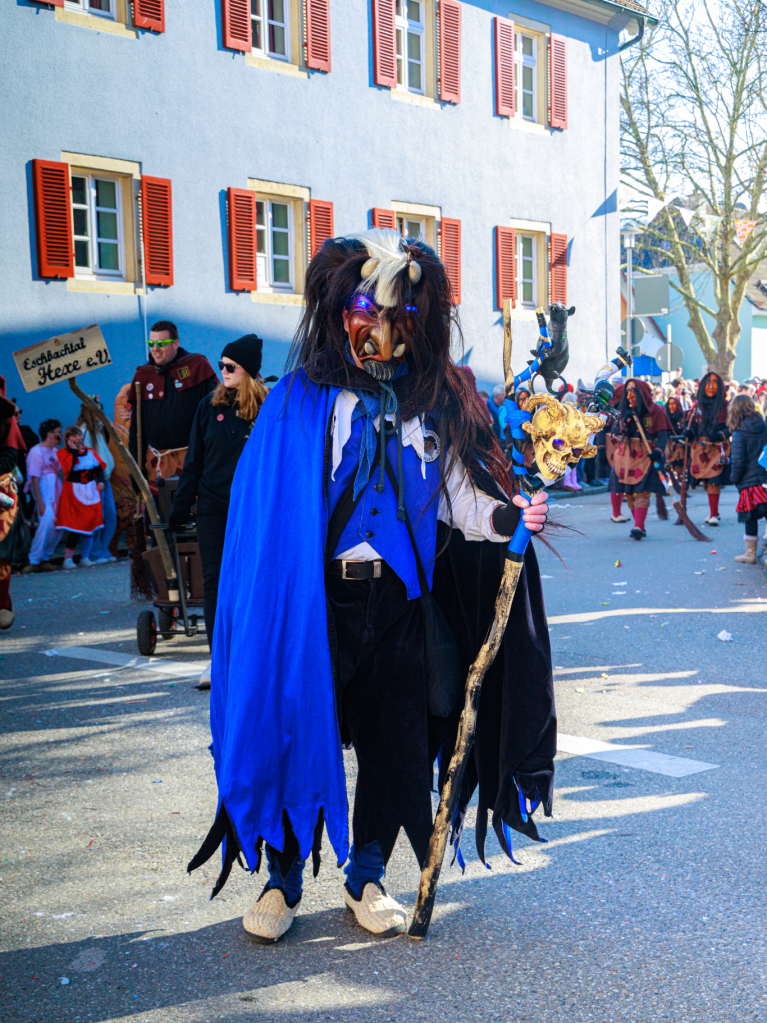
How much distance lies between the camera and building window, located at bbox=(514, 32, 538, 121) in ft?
69.6

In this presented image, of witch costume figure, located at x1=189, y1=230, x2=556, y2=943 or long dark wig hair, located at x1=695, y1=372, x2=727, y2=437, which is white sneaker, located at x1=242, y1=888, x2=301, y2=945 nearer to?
witch costume figure, located at x1=189, y1=230, x2=556, y2=943

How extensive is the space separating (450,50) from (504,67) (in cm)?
166

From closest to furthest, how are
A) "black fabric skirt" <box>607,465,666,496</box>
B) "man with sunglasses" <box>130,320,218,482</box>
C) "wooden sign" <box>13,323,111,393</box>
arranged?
"man with sunglasses" <box>130,320,218,482</box> < "wooden sign" <box>13,323,111,393</box> < "black fabric skirt" <box>607,465,666,496</box>

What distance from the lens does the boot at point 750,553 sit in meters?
11.0

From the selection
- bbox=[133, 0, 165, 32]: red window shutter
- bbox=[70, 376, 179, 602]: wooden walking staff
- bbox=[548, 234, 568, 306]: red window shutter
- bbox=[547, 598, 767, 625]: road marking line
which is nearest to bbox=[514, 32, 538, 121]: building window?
bbox=[548, 234, 568, 306]: red window shutter

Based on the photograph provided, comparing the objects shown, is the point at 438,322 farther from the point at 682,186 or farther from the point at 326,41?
the point at 682,186

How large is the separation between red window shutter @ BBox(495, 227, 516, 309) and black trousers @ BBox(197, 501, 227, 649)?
50.4 ft

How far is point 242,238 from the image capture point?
16.0 m

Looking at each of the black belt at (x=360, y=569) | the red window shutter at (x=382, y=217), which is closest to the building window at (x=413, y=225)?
the red window shutter at (x=382, y=217)

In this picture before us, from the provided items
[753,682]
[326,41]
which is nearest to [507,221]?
[326,41]

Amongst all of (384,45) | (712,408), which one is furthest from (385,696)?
(384,45)

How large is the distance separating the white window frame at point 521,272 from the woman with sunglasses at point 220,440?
1593 cm

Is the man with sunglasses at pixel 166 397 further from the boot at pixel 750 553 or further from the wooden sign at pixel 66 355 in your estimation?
the boot at pixel 750 553

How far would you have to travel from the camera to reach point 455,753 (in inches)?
→ 125
